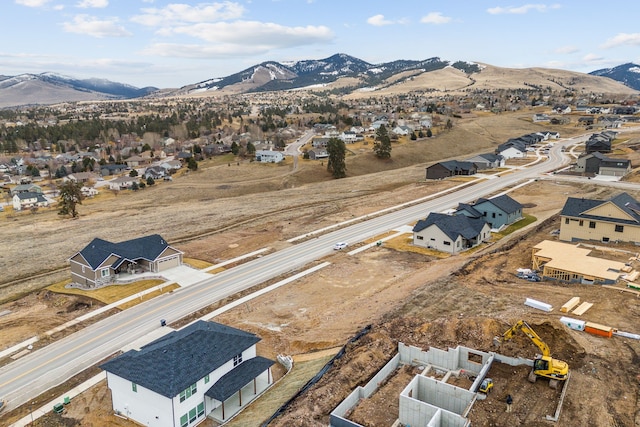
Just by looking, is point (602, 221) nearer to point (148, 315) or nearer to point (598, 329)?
point (598, 329)

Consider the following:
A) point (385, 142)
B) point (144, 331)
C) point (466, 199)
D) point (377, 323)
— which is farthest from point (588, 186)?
point (144, 331)

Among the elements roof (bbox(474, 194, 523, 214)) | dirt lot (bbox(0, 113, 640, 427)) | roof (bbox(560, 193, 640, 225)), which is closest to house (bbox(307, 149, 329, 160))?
dirt lot (bbox(0, 113, 640, 427))

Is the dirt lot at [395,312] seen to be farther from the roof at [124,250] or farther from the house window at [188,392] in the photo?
the roof at [124,250]

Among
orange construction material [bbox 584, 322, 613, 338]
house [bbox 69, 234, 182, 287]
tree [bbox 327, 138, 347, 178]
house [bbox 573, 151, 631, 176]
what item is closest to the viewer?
orange construction material [bbox 584, 322, 613, 338]

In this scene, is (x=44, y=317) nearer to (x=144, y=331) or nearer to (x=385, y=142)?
(x=144, y=331)

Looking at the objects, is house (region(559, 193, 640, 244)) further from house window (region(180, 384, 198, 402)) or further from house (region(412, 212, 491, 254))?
house window (region(180, 384, 198, 402))

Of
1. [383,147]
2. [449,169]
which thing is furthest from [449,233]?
[383,147]

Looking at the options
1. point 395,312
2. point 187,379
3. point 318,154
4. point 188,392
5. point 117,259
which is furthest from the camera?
point 318,154
